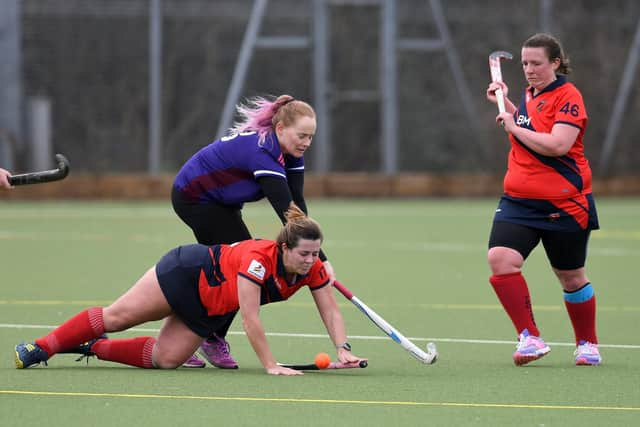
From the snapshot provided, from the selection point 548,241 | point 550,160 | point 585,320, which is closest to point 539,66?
point 550,160

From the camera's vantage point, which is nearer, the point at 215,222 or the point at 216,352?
the point at 216,352

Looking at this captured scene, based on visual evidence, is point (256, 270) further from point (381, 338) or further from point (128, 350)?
point (381, 338)

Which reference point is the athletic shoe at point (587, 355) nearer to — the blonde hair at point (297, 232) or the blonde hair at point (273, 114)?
the blonde hair at point (297, 232)

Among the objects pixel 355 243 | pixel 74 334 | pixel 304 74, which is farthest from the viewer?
pixel 304 74

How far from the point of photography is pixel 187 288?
21.4 feet

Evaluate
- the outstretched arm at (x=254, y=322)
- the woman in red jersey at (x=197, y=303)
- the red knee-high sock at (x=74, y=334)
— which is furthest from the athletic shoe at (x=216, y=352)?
the red knee-high sock at (x=74, y=334)

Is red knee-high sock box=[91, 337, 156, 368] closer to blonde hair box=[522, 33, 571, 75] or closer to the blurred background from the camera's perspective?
blonde hair box=[522, 33, 571, 75]

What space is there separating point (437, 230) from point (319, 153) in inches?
213

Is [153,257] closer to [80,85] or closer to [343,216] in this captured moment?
[343,216]

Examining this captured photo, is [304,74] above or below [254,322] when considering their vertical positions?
above

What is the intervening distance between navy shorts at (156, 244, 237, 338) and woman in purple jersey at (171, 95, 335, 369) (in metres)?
0.29

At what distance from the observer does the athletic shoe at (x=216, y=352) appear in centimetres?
680

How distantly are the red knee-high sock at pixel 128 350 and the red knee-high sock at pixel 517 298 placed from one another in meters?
1.83

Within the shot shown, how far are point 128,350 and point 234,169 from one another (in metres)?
1.09
